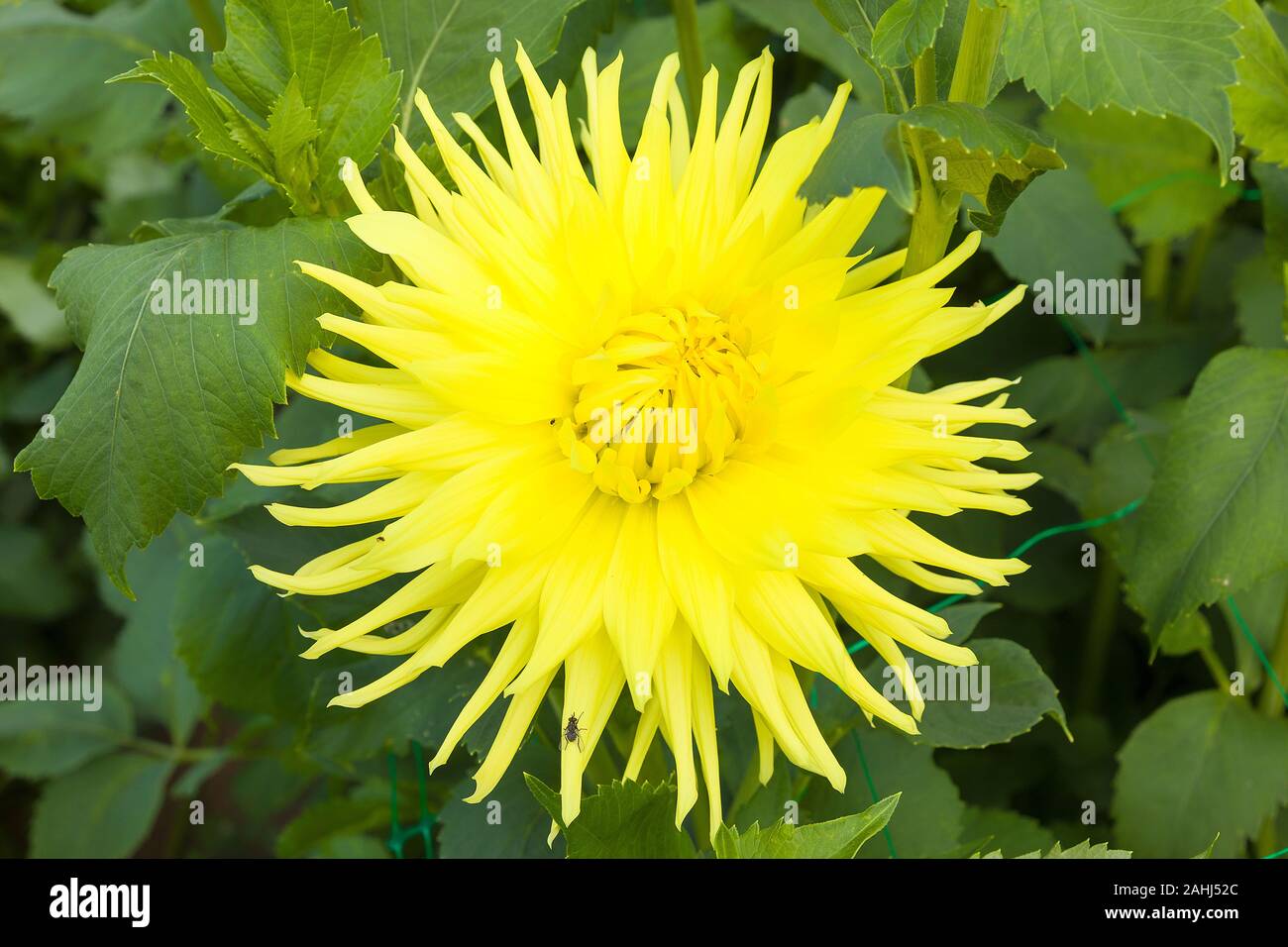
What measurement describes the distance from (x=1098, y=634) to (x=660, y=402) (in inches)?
32.0

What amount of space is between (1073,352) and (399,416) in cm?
105

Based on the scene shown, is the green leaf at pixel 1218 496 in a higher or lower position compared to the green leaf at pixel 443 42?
lower

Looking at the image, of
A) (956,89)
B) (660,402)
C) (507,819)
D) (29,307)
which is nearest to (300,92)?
(660,402)

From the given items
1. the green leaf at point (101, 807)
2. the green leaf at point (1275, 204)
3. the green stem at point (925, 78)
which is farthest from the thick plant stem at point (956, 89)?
the green leaf at point (101, 807)

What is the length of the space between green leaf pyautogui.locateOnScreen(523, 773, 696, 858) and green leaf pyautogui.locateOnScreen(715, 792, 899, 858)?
0.04 m

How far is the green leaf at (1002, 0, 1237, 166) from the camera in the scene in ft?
2.04

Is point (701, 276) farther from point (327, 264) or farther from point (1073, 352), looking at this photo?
point (1073, 352)

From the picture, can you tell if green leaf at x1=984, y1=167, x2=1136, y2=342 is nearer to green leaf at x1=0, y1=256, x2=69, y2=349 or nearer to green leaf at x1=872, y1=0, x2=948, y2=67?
green leaf at x1=872, y1=0, x2=948, y2=67

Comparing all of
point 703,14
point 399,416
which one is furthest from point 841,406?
point 703,14

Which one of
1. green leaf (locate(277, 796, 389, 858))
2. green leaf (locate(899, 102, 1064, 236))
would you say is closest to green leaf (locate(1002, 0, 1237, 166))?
green leaf (locate(899, 102, 1064, 236))

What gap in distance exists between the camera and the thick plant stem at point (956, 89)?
700 mm

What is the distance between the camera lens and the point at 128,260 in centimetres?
76

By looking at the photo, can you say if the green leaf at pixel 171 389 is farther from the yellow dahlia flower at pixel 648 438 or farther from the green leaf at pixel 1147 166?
the green leaf at pixel 1147 166

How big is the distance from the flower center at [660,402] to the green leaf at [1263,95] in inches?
20.4
